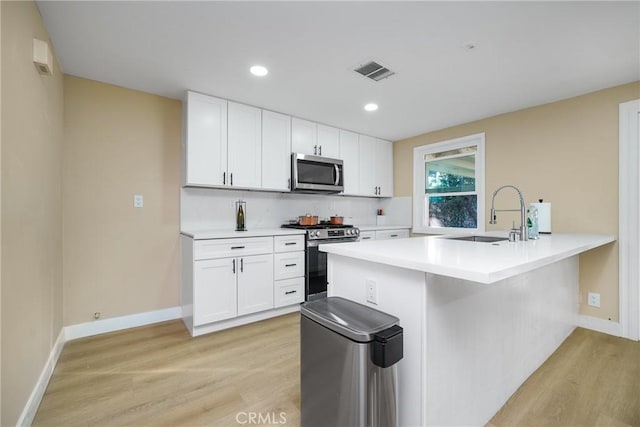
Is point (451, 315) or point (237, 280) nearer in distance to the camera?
point (451, 315)

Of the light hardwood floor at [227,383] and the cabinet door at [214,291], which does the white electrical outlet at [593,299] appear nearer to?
the light hardwood floor at [227,383]

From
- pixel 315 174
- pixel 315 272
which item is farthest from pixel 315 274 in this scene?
pixel 315 174

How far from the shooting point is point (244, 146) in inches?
120

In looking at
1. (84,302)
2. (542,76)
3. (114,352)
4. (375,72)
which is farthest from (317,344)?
(542,76)

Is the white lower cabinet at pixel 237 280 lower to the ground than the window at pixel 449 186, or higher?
lower

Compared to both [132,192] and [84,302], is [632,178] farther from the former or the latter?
[84,302]

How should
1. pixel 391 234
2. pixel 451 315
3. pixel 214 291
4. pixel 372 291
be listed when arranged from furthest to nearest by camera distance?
pixel 391 234 < pixel 214 291 < pixel 372 291 < pixel 451 315

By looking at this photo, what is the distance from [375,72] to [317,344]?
7.06 feet

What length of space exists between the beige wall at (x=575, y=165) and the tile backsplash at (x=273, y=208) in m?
1.56

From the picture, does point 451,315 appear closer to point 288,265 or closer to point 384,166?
point 288,265

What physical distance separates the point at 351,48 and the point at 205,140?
1.64 metres

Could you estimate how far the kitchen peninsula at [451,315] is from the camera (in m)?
1.14

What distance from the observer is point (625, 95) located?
8.28 feet

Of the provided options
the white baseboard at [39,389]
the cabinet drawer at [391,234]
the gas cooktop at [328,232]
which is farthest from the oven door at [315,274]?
the white baseboard at [39,389]
